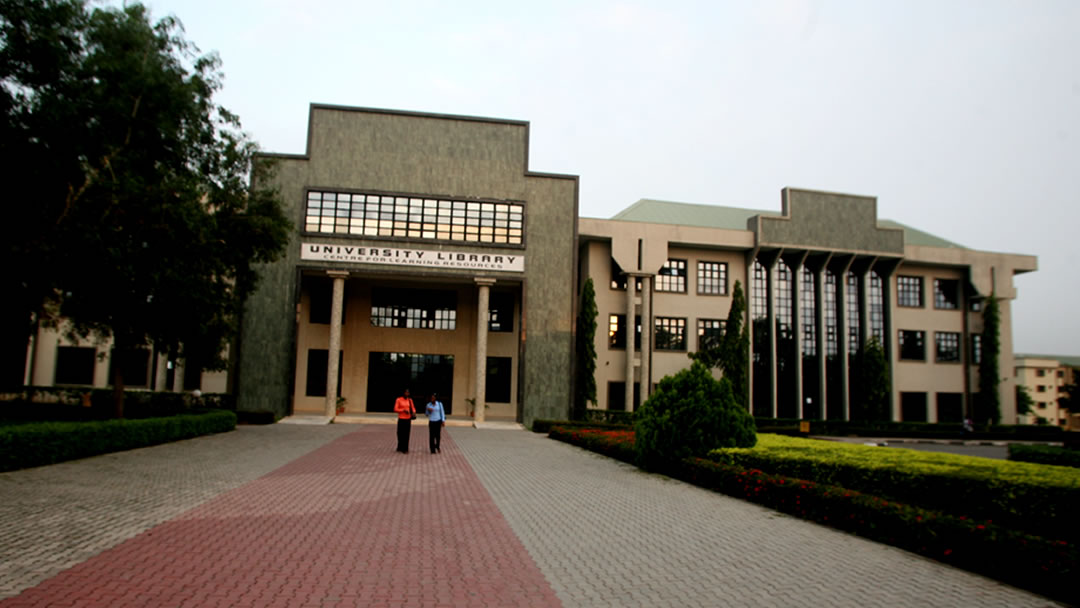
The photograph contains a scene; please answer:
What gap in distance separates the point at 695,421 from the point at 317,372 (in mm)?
23067

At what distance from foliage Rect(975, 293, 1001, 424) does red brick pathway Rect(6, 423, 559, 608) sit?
3633cm

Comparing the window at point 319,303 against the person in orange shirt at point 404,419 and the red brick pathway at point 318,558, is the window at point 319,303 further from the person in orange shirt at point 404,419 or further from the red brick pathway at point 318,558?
the red brick pathway at point 318,558

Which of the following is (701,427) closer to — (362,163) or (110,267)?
(110,267)

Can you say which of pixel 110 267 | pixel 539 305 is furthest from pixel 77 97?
pixel 539 305

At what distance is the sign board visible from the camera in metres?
28.8

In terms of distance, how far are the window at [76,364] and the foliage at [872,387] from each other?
1530 inches

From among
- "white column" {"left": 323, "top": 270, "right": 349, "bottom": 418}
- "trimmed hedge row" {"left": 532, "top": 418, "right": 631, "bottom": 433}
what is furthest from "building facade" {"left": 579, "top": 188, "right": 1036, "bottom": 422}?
"white column" {"left": 323, "top": 270, "right": 349, "bottom": 418}

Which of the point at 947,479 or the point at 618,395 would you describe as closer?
the point at 947,479

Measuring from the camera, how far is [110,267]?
53.4ft

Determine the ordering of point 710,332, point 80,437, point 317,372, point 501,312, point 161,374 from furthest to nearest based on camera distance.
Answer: point 710,332
point 501,312
point 317,372
point 161,374
point 80,437

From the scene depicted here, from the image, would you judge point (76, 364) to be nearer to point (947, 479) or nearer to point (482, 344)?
point (482, 344)

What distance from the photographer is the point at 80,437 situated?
1393 cm

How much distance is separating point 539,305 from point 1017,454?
1847cm

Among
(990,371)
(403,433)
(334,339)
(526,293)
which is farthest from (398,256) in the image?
(990,371)
